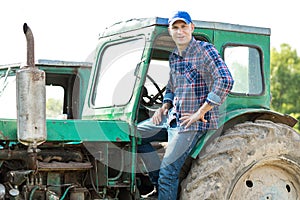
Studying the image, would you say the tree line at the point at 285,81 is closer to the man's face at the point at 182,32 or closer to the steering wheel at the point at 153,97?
the steering wheel at the point at 153,97

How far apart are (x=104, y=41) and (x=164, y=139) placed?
1.47 metres

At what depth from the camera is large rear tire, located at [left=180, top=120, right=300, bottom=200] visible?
5.86 meters

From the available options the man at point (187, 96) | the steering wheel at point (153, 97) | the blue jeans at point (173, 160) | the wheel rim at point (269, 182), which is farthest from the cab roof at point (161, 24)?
the wheel rim at point (269, 182)

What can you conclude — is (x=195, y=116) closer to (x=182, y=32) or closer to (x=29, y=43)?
(x=182, y=32)

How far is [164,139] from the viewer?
260 inches

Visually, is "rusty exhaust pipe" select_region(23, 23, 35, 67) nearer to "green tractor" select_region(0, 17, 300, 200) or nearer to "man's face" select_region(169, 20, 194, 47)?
"green tractor" select_region(0, 17, 300, 200)

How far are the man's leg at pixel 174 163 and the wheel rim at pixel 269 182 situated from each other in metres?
0.62

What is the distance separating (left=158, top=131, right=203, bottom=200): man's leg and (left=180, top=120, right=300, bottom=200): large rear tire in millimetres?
102

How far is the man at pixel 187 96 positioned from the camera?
5848 mm

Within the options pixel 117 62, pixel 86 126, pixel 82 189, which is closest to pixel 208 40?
pixel 117 62

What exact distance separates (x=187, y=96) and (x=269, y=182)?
1.29m

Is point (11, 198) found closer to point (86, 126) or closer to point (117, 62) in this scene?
point (86, 126)

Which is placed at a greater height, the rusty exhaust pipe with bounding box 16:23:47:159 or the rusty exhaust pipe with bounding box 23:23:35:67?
the rusty exhaust pipe with bounding box 23:23:35:67

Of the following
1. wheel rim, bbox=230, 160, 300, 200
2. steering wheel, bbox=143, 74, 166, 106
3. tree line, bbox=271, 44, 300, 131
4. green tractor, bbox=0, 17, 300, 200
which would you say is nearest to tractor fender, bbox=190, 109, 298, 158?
green tractor, bbox=0, 17, 300, 200
